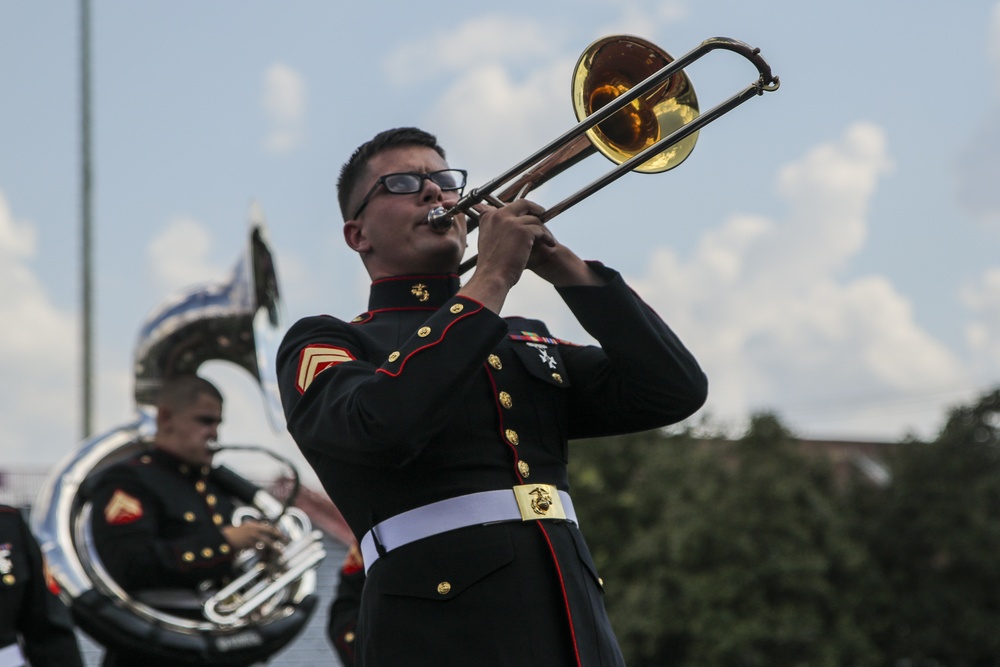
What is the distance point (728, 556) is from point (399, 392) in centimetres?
1939

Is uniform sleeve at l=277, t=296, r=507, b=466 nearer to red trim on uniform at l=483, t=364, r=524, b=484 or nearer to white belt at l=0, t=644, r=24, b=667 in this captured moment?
red trim on uniform at l=483, t=364, r=524, b=484

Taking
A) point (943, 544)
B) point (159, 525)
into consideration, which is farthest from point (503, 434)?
point (943, 544)

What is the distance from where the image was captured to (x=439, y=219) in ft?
10.0

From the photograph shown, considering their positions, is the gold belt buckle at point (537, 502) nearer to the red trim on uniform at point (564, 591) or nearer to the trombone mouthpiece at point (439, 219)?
the red trim on uniform at point (564, 591)

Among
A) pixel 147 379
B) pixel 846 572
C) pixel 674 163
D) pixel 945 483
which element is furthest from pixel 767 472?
pixel 674 163

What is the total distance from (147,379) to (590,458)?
17751 mm

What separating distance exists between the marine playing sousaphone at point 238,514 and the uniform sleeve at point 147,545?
8 centimetres

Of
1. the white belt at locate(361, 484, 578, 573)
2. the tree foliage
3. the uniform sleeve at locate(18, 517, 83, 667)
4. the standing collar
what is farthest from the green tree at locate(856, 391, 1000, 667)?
the white belt at locate(361, 484, 578, 573)

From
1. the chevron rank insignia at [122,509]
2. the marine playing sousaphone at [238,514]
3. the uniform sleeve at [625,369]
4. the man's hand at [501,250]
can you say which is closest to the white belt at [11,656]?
the marine playing sousaphone at [238,514]

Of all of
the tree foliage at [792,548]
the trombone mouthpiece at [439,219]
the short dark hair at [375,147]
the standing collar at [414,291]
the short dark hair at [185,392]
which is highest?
the short dark hair at [375,147]

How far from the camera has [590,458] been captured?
80.4 ft

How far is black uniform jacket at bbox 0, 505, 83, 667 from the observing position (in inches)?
197

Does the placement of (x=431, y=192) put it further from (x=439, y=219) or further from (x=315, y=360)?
(x=315, y=360)

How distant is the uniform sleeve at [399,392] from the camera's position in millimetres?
2617
